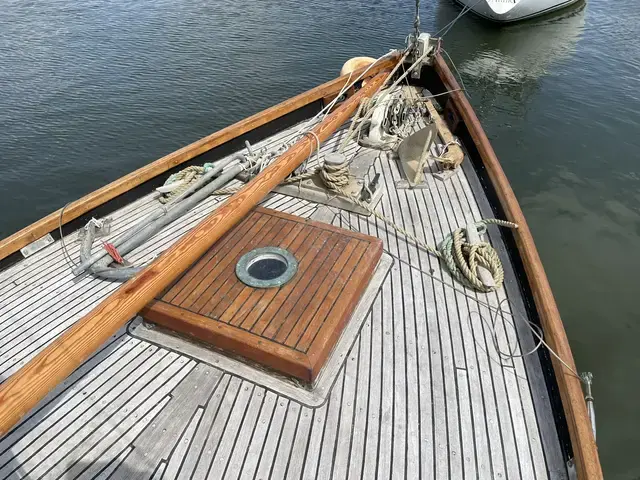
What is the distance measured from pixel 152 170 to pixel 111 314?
9.62 feet

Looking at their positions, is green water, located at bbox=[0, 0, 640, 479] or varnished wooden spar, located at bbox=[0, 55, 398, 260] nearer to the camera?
varnished wooden spar, located at bbox=[0, 55, 398, 260]

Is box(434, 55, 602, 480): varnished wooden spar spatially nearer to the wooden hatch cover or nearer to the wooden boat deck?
the wooden boat deck

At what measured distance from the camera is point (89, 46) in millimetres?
15227

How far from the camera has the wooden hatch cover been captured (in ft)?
9.80

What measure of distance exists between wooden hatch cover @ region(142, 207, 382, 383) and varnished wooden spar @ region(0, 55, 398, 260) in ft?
5.78

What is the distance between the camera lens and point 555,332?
3125 mm

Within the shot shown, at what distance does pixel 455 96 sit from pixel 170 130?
7.16 m

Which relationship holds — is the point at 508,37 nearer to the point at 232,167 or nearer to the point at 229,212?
the point at 232,167

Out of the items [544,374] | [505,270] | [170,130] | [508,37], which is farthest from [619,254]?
[508,37]

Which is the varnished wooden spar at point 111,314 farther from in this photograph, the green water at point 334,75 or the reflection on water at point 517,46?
the reflection on water at point 517,46

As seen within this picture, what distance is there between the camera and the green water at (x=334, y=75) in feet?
20.5

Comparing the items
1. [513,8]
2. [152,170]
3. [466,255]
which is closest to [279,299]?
[466,255]

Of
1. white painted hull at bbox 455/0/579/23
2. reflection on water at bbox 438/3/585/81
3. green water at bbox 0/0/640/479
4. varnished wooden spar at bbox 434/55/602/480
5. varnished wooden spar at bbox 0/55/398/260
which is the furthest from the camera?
white painted hull at bbox 455/0/579/23

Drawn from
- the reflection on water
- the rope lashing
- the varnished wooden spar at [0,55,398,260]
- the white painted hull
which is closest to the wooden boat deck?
the varnished wooden spar at [0,55,398,260]
